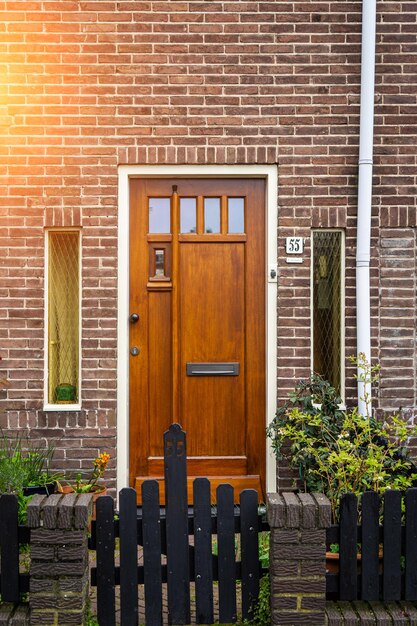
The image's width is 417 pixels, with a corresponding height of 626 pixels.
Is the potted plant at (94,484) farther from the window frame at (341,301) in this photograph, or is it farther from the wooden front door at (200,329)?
the window frame at (341,301)

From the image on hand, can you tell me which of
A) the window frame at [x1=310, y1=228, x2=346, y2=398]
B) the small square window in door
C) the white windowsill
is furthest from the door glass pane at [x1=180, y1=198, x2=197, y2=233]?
the white windowsill

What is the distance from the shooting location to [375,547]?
3410 millimetres

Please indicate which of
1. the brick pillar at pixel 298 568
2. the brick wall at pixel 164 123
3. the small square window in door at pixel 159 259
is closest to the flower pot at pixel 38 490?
the brick wall at pixel 164 123

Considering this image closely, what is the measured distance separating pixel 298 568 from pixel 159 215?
3.26 m

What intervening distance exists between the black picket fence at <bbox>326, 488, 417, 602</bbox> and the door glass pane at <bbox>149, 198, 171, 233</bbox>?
3011 mm

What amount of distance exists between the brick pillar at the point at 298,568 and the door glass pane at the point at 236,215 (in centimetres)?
Result: 288

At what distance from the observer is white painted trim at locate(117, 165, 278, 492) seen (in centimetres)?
550

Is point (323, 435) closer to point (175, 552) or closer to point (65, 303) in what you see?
point (175, 552)

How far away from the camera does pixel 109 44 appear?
18.1 ft

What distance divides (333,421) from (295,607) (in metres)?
2.08

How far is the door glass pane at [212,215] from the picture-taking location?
5.66 meters

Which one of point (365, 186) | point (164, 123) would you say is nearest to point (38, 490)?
point (164, 123)

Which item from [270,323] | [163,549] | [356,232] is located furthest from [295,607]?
[356,232]

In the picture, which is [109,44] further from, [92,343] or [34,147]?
[92,343]
